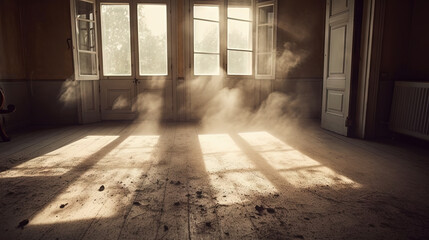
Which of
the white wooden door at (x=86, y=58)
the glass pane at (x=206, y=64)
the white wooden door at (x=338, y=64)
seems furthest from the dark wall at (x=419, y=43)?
the white wooden door at (x=86, y=58)

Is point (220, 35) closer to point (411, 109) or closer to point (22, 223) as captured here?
point (411, 109)

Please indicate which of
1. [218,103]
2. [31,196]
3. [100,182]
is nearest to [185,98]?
[218,103]

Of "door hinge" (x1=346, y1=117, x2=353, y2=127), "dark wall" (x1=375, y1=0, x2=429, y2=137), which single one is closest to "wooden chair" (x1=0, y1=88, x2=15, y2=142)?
"door hinge" (x1=346, y1=117, x2=353, y2=127)

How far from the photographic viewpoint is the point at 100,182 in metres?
2.44

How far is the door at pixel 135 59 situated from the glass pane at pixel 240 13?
130 cm

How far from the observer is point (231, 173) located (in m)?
2.68

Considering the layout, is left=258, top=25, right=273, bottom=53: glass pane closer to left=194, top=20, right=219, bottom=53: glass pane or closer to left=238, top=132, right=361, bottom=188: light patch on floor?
left=194, top=20, right=219, bottom=53: glass pane

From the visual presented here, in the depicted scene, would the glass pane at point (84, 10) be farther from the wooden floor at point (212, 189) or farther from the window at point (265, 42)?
the window at point (265, 42)

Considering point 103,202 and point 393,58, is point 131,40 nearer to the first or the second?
point 103,202

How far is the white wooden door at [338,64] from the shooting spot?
13.5ft

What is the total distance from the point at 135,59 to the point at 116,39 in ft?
1.84

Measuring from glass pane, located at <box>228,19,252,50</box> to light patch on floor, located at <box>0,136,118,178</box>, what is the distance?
3.36m

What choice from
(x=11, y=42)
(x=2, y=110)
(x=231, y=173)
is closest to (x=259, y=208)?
(x=231, y=173)

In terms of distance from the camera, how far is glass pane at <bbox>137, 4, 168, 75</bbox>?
5605 mm
